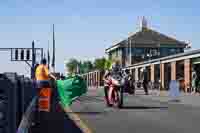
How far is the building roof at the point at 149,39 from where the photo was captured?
109 meters

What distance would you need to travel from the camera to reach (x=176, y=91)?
25016 millimetres

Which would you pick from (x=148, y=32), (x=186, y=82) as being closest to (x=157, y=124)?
(x=186, y=82)

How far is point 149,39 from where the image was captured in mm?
111438

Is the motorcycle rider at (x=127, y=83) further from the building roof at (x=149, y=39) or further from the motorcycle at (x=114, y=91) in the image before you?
the building roof at (x=149, y=39)

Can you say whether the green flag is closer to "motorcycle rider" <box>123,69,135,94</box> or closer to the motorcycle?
the motorcycle

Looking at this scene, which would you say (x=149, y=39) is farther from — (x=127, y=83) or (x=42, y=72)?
(x=42, y=72)

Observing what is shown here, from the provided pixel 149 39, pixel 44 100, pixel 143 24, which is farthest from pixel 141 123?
pixel 143 24

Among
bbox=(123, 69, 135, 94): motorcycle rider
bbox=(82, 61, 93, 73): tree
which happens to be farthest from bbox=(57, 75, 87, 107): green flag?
bbox=(82, 61, 93, 73): tree

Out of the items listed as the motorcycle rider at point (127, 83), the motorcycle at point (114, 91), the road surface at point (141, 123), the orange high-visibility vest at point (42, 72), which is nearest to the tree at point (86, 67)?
the motorcycle rider at point (127, 83)

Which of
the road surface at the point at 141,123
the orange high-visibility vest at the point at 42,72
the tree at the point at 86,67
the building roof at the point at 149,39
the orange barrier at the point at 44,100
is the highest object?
the building roof at the point at 149,39

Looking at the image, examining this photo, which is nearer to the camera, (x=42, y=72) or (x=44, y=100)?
(x=44, y=100)

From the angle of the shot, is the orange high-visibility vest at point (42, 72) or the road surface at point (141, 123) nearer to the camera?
the road surface at point (141, 123)

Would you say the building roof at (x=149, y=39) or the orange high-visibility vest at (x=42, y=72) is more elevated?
the building roof at (x=149, y=39)

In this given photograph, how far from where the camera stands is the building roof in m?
109
